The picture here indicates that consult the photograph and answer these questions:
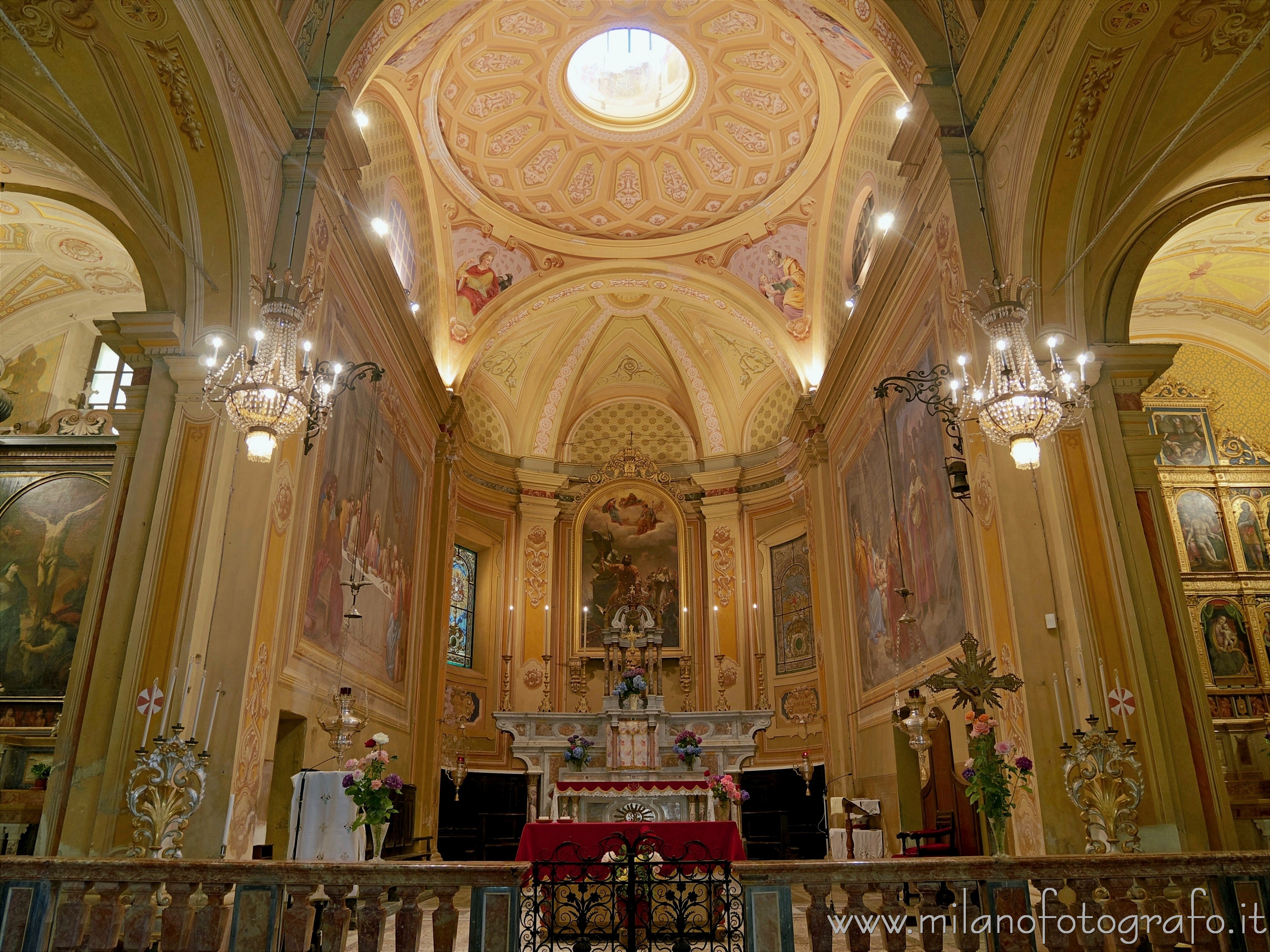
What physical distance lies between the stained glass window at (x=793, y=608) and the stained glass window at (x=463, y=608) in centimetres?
624

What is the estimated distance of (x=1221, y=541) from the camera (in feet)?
49.8

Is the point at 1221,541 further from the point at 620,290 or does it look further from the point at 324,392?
the point at 324,392

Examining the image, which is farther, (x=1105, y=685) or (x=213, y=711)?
(x=1105, y=685)

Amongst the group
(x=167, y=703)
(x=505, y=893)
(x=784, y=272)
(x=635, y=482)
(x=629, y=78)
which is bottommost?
(x=505, y=893)

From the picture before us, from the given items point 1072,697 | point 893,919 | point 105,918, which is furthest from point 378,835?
point 1072,697

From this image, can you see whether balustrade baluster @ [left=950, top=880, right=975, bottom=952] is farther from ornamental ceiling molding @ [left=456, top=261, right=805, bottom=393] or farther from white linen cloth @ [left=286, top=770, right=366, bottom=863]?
ornamental ceiling molding @ [left=456, top=261, right=805, bottom=393]

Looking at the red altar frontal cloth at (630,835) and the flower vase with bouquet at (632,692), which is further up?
the flower vase with bouquet at (632,692)

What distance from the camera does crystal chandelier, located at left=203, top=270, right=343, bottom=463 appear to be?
20.2 feet

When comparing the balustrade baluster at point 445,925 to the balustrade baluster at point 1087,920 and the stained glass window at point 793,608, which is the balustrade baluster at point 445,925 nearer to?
the balustrade baluster at point 1087,920

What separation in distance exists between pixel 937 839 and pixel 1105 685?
4.61 m

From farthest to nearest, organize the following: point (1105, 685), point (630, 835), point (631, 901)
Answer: point (630, 835)
point (1105, 685)
point (631, 901)

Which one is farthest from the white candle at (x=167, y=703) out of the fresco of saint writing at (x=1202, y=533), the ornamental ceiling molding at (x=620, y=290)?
the fresco of saint writing at (x=1202, y=533)

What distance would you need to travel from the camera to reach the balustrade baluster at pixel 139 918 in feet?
13.5

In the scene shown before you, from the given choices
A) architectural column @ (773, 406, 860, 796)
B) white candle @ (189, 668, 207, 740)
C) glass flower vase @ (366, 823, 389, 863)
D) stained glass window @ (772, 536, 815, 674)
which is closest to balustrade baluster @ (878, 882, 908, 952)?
glass flower vase @ (366, 823, 389, 863)
